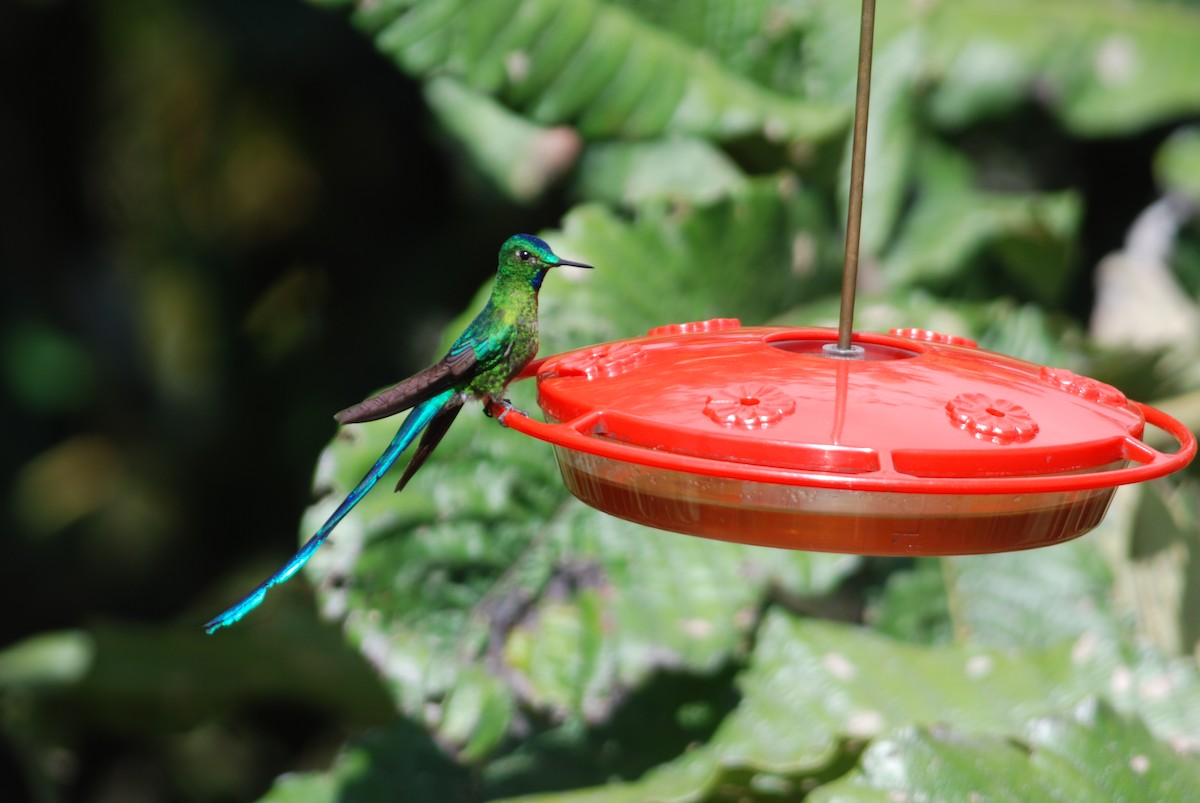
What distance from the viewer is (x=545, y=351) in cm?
222

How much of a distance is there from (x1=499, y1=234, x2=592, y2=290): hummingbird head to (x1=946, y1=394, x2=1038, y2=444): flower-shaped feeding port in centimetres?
57

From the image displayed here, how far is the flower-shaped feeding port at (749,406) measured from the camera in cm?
124

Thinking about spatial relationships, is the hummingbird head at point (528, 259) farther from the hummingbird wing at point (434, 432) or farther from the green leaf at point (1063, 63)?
the green leaf at point (1063, 63)

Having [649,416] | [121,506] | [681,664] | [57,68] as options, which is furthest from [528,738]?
[121,506]

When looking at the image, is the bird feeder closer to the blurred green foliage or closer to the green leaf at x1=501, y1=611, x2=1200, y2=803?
the blurred green foliage

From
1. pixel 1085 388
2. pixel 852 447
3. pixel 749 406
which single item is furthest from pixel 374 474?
pixel 1085 388

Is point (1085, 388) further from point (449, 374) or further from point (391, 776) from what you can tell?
point (391, 776)

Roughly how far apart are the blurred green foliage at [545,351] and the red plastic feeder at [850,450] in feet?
1.84

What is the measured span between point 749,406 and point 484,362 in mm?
450

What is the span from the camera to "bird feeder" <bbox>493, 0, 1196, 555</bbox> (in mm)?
1165

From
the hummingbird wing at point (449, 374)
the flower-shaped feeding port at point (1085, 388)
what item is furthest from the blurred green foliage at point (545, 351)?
the flower-shaped feeding port at point (1085, 388)

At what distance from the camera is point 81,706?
3664mm

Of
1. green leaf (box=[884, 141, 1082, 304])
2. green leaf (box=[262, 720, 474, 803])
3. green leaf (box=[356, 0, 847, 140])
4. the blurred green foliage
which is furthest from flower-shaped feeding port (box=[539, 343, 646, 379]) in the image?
green leaf (box=[884, 141, 1082, 304])

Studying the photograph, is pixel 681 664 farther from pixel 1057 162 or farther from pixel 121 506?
pixel 121 506
